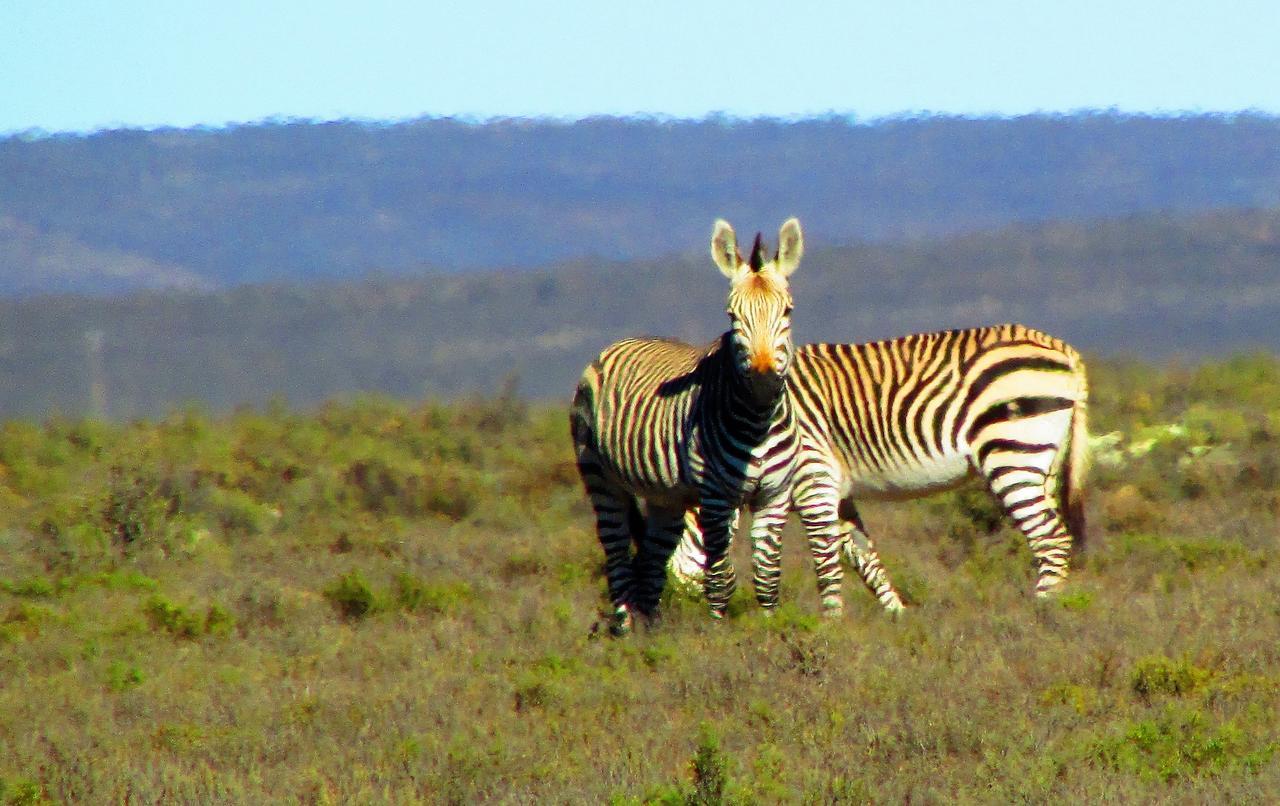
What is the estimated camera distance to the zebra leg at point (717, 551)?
8258 millimetres

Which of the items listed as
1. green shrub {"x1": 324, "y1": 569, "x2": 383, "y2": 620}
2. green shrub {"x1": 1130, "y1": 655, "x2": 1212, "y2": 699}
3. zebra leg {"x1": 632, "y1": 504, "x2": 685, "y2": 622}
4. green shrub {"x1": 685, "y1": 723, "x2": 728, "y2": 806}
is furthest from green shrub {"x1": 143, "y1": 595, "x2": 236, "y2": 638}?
green shrub {"x1": 1130, "y1": 655, "x2": 1212, "y2": 699}

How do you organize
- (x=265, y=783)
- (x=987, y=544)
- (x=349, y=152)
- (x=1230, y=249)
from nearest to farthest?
(x=265, y=783) → (x=987, y=544) → (x=1230, y=249) → (x=349, y=152)

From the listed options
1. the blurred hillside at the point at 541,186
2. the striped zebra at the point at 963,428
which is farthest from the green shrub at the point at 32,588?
the blurred hillside at the point at 541,186

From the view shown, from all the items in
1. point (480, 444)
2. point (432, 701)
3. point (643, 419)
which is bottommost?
point (480, 444)

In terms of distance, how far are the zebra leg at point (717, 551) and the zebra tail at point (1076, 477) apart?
2.22m

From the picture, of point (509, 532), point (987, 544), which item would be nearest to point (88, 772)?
point (987, 544)

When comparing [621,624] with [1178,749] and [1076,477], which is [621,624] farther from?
[1178,749]

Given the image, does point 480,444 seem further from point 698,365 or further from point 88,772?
point 88,772

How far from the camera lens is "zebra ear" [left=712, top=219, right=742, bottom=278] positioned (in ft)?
26.6

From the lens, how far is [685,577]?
389 inches

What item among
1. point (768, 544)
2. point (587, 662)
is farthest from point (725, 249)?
point (587, 662)

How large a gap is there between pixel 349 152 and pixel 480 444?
186ft

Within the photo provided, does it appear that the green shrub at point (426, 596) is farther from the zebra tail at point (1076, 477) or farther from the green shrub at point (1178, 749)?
the green shrub at point (1178, 749)

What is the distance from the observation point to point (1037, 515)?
30.8 feet
